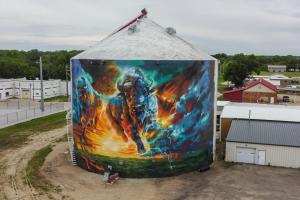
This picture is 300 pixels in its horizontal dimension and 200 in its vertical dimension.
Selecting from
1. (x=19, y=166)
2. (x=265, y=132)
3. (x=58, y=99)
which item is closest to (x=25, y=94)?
(x=58, y=99)

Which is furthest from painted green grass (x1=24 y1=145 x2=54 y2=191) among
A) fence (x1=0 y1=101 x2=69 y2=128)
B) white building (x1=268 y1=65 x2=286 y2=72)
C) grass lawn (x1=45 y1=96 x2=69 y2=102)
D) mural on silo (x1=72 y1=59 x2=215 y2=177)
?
white building (x1=268 y1=65 x2=286 y2=72)

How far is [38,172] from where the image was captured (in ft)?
92.4

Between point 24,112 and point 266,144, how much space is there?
129ft

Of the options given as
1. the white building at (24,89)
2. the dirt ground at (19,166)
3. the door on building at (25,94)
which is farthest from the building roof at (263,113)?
the door on building at (25,94)

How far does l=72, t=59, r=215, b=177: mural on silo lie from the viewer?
2617 centimetres

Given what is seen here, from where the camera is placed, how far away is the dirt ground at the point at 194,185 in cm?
2373

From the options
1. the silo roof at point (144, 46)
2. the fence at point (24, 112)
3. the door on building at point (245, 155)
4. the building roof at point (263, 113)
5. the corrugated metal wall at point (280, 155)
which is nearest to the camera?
the silo roof at point (144, 46)

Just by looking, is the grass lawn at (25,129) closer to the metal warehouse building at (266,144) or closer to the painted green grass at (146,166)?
the painted green grass at (146,166)

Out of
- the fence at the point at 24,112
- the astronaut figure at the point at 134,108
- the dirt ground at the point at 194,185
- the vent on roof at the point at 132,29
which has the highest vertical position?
the vent on roof at the point at 132,29

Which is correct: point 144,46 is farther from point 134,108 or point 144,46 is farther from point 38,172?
point 38,172

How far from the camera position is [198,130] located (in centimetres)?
2822

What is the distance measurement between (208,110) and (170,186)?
683 cm

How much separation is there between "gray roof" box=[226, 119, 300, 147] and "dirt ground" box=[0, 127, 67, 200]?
15872 millimetres

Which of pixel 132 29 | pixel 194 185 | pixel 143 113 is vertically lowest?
pixel 194 185
